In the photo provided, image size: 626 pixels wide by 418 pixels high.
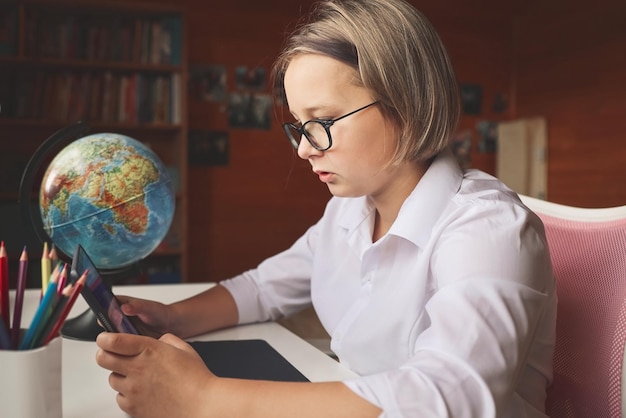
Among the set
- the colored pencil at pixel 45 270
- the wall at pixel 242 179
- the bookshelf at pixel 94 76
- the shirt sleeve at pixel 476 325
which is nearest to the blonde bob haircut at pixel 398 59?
the shirt sleeve at pixel 476 325

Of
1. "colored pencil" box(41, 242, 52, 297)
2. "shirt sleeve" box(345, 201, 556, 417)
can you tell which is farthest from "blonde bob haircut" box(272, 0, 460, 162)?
"colored pencil" box(41, 242, 52, 297)

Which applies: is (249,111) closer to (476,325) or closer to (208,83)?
(208,83)

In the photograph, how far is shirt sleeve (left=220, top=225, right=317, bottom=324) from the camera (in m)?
1.26

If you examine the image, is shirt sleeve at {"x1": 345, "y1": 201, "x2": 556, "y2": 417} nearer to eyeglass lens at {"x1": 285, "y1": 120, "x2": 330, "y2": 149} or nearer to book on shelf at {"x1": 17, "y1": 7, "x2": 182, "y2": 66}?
eyeglass lens at {"x1": 285, "y1": 120, "x2": 330, "y2": 149}

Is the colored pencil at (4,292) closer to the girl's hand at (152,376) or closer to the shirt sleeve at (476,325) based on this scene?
the girl's hand at (152,376)

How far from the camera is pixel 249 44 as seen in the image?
4.23 m

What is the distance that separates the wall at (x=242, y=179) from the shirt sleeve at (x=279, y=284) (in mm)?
2889

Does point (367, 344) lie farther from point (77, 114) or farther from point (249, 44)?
point (249, 44)

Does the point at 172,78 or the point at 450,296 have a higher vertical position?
the point at 172,78

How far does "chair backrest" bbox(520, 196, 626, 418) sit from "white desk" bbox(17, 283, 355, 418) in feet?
1.04

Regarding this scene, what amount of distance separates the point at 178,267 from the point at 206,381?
325 cm

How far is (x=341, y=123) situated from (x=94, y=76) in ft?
10.3

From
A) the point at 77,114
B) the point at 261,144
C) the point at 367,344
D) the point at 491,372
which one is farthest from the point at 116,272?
the point at 261,144

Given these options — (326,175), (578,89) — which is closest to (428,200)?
(326,175)
